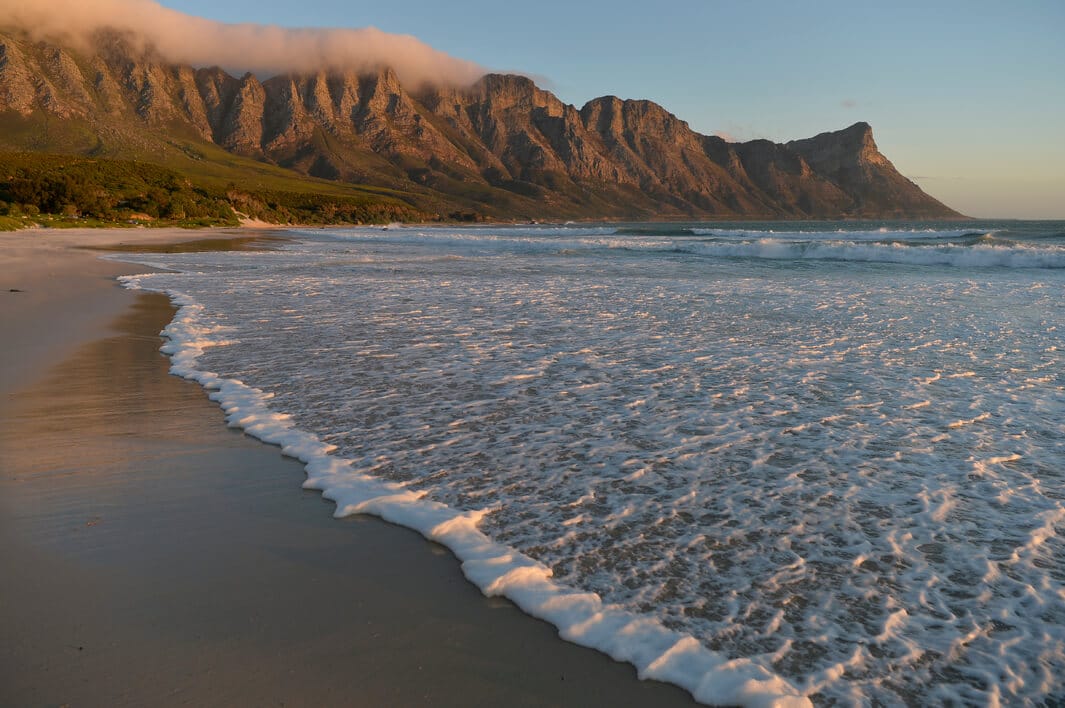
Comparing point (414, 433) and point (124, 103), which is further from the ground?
point (124, 103)

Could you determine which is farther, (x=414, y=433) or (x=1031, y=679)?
(x=414, y=433)

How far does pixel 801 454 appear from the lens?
5.18 meters

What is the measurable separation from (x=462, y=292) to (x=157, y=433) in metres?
11.4

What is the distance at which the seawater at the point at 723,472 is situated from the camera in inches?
113

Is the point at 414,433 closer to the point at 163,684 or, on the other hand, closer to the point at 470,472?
the point at 470,472

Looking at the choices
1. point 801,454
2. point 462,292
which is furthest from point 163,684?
point 462,292

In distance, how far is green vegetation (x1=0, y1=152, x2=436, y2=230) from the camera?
57.0 metres

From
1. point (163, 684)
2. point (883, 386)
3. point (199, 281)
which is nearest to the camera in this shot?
point (163, 684)

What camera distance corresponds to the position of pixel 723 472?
478cm

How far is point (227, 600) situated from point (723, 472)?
328cm

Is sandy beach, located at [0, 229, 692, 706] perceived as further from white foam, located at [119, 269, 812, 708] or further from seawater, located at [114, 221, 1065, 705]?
seawater, located at [114, 221, 1065, 705]

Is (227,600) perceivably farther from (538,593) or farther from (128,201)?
(128,201)

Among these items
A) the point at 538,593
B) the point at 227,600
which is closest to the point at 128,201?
the point at 227,600

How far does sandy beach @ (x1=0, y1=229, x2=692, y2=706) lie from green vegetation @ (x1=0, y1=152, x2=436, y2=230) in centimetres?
4663
